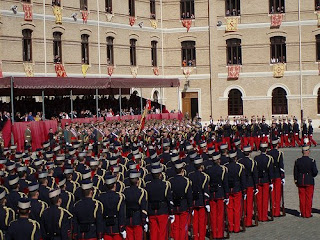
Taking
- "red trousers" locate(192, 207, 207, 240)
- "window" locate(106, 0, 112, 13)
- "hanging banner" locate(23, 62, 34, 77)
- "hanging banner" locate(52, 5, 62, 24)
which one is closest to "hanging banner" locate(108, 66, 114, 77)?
"window" locate(106, 0, 112, 13)

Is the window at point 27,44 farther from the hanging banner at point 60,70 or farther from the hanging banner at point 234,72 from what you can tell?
the hanging banner at point 234,72

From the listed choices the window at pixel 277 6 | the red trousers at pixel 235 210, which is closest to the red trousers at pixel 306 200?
the red trousers at pixel 235 210

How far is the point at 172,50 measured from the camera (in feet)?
146

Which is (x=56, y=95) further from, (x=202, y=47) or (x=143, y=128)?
(x=202, y=47)

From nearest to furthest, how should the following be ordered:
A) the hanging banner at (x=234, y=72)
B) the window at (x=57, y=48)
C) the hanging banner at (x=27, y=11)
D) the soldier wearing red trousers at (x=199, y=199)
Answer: the soldier wearing red trousers at (x=199, y=199) < the hanging banner at (x=27, y=11) < the window at (x=57, y=48) < the hanging banner at (x=234, y=72)

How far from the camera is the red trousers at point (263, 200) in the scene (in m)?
15.0

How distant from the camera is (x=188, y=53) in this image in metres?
44.2

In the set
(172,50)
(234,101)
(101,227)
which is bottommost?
(101,227)

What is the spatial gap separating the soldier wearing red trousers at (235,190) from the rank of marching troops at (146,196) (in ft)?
0.07

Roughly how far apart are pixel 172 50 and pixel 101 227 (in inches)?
1373

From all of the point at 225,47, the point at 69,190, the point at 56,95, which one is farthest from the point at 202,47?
the point at 69,190

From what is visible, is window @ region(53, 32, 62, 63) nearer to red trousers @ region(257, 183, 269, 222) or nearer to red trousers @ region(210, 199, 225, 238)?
red trousers @ region(257, 183, 269, 222)

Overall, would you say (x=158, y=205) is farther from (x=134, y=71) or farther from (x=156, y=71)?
(x=156, y=71)

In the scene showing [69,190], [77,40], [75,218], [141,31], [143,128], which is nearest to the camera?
[75,218]
